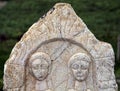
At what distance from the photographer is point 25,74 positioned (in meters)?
9.05

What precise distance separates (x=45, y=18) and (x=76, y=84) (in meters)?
0.87

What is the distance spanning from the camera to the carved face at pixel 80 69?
9055 millimetres

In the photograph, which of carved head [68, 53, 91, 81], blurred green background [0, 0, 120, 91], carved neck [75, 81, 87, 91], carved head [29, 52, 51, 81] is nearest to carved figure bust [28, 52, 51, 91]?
carved head [29, 52, 51, 81]

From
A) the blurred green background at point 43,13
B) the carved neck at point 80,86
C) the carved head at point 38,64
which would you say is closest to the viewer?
the carved head at point 38,64

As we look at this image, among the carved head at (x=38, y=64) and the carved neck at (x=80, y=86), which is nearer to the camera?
the carved head at (x=38, y=64)

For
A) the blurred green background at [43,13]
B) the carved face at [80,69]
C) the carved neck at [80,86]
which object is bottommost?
the carved neck at [80,86]

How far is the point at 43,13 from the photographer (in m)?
19.5

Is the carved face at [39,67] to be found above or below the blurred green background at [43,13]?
below

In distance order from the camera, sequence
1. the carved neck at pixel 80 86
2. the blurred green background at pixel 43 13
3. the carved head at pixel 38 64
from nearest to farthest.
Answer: the carved head at pixel 38 64, the carved neck at pixel 80 86, the blurred green background at pixel 43 13

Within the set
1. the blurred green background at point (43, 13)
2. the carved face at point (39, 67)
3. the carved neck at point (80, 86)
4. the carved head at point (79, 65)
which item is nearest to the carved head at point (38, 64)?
the carved face at point (39, 67)

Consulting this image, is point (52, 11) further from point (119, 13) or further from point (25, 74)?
point (119, 13)

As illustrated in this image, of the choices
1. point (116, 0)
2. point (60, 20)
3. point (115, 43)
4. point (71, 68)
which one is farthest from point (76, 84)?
point (116, 0)

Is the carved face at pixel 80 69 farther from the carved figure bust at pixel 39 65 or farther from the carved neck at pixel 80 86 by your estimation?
the carved figure bust at pixel 39 65

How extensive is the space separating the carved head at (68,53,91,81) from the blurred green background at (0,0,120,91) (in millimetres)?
6390
